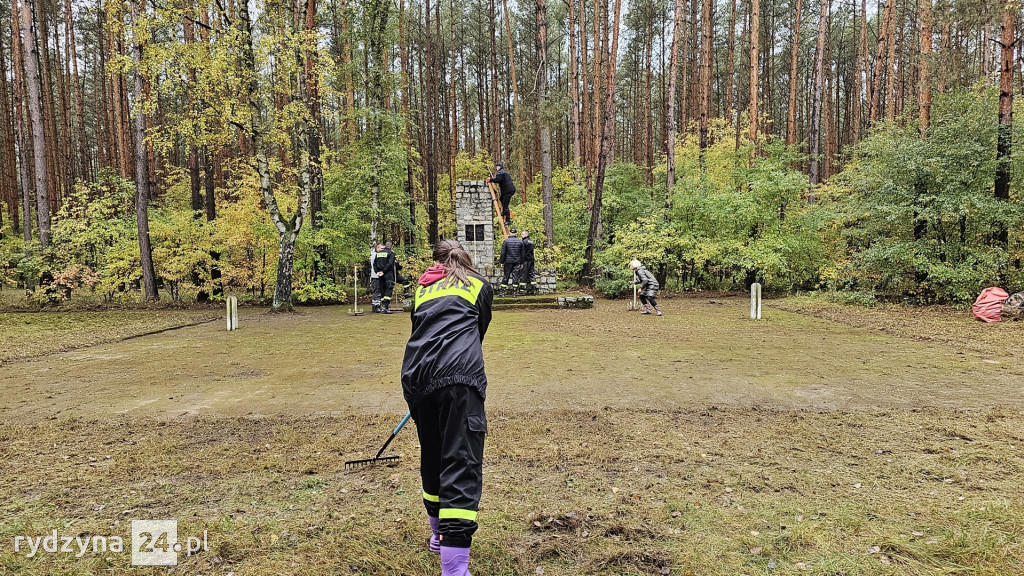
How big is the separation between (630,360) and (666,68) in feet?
86.1

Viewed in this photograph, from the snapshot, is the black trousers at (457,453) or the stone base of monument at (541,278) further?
the stone base of monument at (541,278)

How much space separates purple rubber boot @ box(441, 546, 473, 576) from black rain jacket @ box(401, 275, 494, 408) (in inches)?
25.8

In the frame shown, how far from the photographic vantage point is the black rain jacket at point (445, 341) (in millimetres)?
2309

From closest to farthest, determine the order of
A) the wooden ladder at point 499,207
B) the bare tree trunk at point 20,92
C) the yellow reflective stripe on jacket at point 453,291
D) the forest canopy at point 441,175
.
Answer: the yellow reflective stripe on jacket at point 453,291
the forest canopy at point 441,175
the wooden ladder at point 499,207
the bare tree trunk at point 20,92

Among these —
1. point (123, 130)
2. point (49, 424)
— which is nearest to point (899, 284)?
point (49, 424)

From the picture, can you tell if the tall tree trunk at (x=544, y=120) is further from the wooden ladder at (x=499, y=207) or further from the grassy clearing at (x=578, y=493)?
the grassy clearing at (x=578, y=493)

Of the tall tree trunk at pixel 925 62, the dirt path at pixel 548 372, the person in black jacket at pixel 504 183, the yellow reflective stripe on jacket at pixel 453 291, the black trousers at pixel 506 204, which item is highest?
the tall tree trunk at pixel 925 62

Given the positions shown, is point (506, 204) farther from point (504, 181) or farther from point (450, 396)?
point (450, 396)

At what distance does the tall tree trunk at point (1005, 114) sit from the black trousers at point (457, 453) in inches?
559

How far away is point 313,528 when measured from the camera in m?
2.81

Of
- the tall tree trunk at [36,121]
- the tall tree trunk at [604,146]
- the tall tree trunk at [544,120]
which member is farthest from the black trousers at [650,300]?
the tall tree trunk at [36,121]

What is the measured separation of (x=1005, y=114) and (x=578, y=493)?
13968mm

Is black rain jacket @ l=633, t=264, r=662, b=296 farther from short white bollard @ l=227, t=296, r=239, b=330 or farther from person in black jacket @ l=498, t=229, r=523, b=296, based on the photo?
short white bollard @ l=227, t=296, r=239, b=330

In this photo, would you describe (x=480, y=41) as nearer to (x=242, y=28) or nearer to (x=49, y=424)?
(x=242, y=28)
